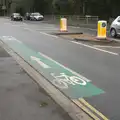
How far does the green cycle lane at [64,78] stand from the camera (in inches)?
308

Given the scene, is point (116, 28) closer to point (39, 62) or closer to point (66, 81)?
point (39, 62)

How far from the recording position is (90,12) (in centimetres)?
5284

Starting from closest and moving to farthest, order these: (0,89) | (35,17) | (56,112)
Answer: (56,112) < (0,89) < (35,17)

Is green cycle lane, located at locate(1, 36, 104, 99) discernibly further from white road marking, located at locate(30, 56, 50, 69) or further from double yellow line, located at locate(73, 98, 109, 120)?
double yellow line, located at locate(73, 98, 109, 120)

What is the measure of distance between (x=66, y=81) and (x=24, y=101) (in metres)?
2.25

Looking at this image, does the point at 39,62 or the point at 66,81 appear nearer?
the point at 66,81

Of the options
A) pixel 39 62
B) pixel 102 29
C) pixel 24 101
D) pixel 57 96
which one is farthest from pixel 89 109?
pixel 102 29

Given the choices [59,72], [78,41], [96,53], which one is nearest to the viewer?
[59,72]

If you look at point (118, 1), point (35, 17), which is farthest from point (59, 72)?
point (35, 17)

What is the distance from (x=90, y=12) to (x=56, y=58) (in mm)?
40744

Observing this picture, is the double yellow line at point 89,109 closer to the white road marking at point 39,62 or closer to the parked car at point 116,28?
the white road marking at point 39,62

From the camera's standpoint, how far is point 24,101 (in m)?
6.91

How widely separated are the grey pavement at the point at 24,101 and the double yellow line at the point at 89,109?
0.44m

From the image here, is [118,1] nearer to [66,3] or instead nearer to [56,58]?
[66,3]
